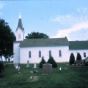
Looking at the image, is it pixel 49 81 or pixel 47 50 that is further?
pixel 47 50

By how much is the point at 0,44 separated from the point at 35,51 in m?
18.5

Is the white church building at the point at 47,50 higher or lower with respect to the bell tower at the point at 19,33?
lower

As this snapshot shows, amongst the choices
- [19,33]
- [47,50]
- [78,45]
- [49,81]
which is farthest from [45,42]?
[49,81]

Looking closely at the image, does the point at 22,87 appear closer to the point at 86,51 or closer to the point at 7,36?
the point at 7,36

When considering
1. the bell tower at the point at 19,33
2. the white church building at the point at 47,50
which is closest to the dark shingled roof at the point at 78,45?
the white church building at the point at 47,50

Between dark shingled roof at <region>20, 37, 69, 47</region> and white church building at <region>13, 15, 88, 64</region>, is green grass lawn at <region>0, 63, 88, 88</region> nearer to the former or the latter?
white church building at <region>13, 15, 88, 64</region>

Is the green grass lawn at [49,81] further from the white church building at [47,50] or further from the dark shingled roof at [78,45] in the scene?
the dark shingled roof at [78,45]

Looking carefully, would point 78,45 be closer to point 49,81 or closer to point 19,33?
point 19,33

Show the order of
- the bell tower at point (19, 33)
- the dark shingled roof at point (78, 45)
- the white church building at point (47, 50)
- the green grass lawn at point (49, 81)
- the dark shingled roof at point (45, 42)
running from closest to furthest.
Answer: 1. the green grass lawn at point (49, 81)
2. the white church building at point (47, 50)
3. the dark shingled roof at point (45, 42)
4. the dark shingled roof at point (78, 45)
5. the bell tower at point (19, 33)

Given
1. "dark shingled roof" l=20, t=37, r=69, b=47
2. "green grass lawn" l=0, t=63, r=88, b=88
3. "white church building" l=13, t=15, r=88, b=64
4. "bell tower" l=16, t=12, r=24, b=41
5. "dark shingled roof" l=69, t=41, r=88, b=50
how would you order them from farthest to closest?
1. "bell tower" l=16, t=12, r=24, b=41
2. "dark shingled roof" l=69, t=41, r=88, b=50
3. "dark shingled roof" l=20, t=37, r=69, b=47
4. "white church building" l=13, t=15, r=88, b=64
5. "green grass lawn" l=0, t=63, r=88, b=88

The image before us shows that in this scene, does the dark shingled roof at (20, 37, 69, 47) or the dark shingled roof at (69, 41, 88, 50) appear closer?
the dark shingled roof at (20, 37, 69, 47)

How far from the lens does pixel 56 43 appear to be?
5569 cm

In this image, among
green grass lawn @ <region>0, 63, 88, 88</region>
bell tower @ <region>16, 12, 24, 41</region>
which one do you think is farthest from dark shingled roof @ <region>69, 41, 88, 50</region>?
green grass lawn @ <region>0, 63, 88, 88</region>

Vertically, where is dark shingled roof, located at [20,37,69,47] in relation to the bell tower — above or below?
below
